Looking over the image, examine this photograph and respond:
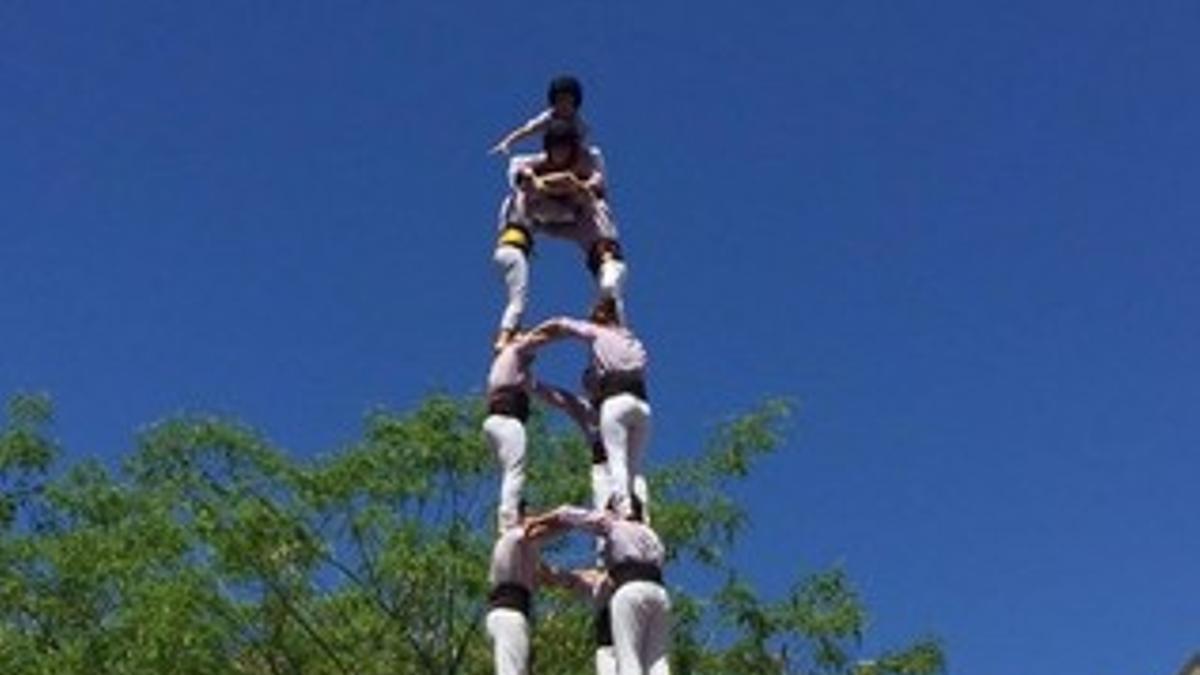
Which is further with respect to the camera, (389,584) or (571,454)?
(571,454)

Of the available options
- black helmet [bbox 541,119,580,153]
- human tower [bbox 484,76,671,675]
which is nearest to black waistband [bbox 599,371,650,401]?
human tower [bbox 484,76,671,675]

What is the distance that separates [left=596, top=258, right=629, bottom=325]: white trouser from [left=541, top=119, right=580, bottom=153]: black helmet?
29.9 inches

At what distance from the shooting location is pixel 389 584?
15.3 metres

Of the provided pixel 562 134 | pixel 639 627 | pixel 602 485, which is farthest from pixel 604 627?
pixel 562 134

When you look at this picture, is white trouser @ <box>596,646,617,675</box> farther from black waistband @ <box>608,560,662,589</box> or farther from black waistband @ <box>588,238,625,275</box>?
black waistband @ <box>588,238,625,275</box>

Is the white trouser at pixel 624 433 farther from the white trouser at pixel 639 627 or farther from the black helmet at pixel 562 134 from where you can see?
the black helmet at pixel 562 134

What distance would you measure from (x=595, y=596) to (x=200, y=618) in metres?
7.23

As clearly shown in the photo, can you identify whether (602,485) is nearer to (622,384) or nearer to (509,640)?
(622,384)

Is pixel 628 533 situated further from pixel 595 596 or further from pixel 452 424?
pixel 452 424

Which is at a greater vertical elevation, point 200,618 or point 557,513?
point 200,618

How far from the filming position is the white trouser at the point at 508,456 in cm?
836

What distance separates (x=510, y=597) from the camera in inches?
318

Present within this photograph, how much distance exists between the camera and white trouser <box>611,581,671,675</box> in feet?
25.4

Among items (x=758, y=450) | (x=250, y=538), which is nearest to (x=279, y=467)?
(x=250, y=538)
